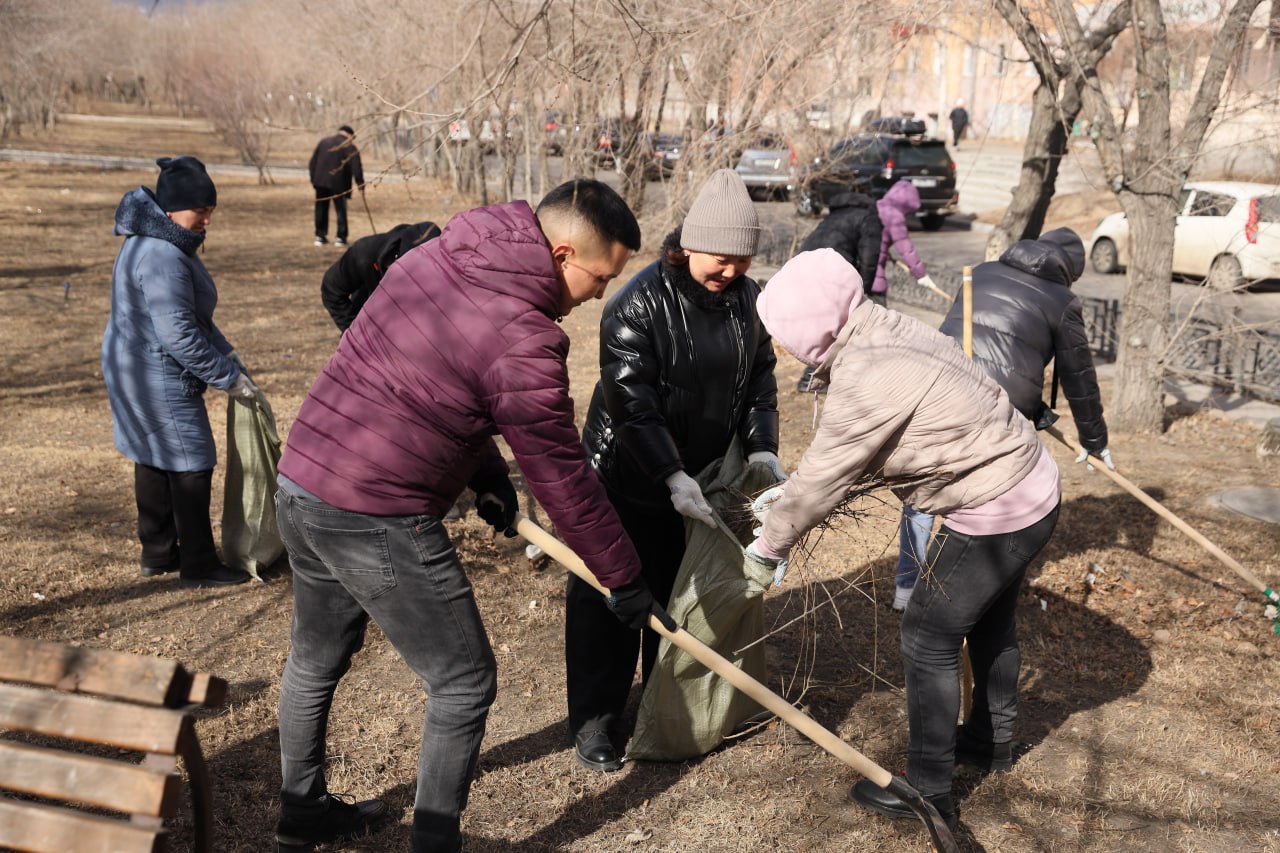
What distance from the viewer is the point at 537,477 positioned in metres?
2.35

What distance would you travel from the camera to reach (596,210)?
2.38 metres

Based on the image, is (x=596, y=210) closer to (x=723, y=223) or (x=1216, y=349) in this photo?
(x=723, y=223)

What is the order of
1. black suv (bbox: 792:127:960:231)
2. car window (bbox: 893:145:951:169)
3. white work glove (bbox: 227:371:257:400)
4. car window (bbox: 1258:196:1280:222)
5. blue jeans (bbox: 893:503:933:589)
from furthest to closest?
car window (bbox: 893:145:951:169), black suv (bbox: 792:127:960:231), car window (bbox: 1258:196:1280:222), white work glove (bbox: 227:371:257:400), blue jeans (bbox: 893:503:933:589)

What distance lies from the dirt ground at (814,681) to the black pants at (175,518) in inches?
5.1

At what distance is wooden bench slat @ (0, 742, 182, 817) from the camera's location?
1.71m

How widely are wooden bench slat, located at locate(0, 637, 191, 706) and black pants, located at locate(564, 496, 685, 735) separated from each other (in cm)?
167

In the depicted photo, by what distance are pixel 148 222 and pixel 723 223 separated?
2.41 m

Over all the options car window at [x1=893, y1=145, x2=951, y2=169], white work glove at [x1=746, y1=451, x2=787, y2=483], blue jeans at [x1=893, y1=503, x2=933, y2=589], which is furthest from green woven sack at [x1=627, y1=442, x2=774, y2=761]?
car window at [x1=893, y1=145, x2=951, y2=169]

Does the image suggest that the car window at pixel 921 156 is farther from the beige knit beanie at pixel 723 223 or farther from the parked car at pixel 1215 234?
the beige knit beanie at pixel 723 223

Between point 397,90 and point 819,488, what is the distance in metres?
15.2

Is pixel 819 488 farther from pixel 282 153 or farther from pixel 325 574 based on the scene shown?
pixel 282 153

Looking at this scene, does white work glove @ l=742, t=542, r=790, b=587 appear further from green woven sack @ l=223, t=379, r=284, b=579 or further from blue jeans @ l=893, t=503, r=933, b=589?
green woven sack @ l=223, t=379, r=284, b=579

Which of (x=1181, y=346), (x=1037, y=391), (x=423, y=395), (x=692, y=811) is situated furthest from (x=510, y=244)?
(x=1181, y=346)

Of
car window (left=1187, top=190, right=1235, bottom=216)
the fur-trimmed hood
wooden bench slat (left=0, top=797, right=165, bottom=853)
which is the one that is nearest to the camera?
wooden bench slat (left=0, top=797, right=165, bottom=853)
